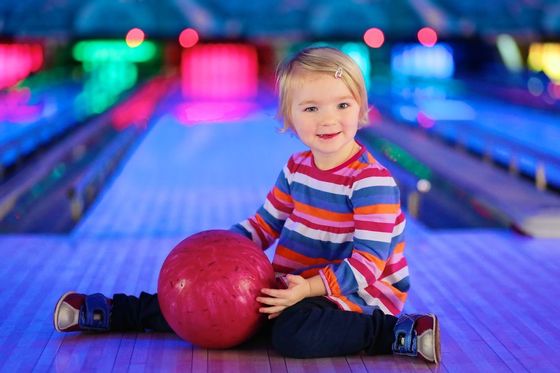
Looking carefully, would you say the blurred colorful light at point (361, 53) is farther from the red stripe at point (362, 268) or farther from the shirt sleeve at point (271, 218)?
the red stripe at point (362, 268)

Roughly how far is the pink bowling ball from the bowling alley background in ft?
0.27

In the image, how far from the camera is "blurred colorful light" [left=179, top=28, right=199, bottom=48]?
481 inches

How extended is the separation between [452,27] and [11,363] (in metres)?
10.7

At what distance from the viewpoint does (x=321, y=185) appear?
93.6 inches

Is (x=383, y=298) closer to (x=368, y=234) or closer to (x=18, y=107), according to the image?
(x=368, y=234)

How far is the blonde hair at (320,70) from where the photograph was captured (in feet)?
7.47

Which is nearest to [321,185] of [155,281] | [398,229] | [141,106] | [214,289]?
[398,229]

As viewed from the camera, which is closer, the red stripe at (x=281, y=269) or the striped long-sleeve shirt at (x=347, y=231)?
the striped long-sleeve shirt at (x=347, y=231)

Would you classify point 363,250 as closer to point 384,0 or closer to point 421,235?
point 421,235

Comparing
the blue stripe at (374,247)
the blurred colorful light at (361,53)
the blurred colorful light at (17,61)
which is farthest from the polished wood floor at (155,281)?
the blurred colorful light at (361,53)

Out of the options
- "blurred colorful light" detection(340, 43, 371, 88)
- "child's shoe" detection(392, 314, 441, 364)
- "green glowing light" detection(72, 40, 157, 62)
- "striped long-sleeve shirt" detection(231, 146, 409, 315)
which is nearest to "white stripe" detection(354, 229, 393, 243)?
"striped long-sleeve shirt" detection(231, 146, 409, 315)

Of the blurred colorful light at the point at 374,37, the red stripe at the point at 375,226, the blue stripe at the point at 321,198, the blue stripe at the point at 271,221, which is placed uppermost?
the blue stripe at the point at 321,198

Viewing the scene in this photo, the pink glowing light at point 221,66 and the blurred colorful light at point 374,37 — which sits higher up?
the blurred colorful light at point 374,37

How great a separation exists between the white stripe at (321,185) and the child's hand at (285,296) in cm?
26
